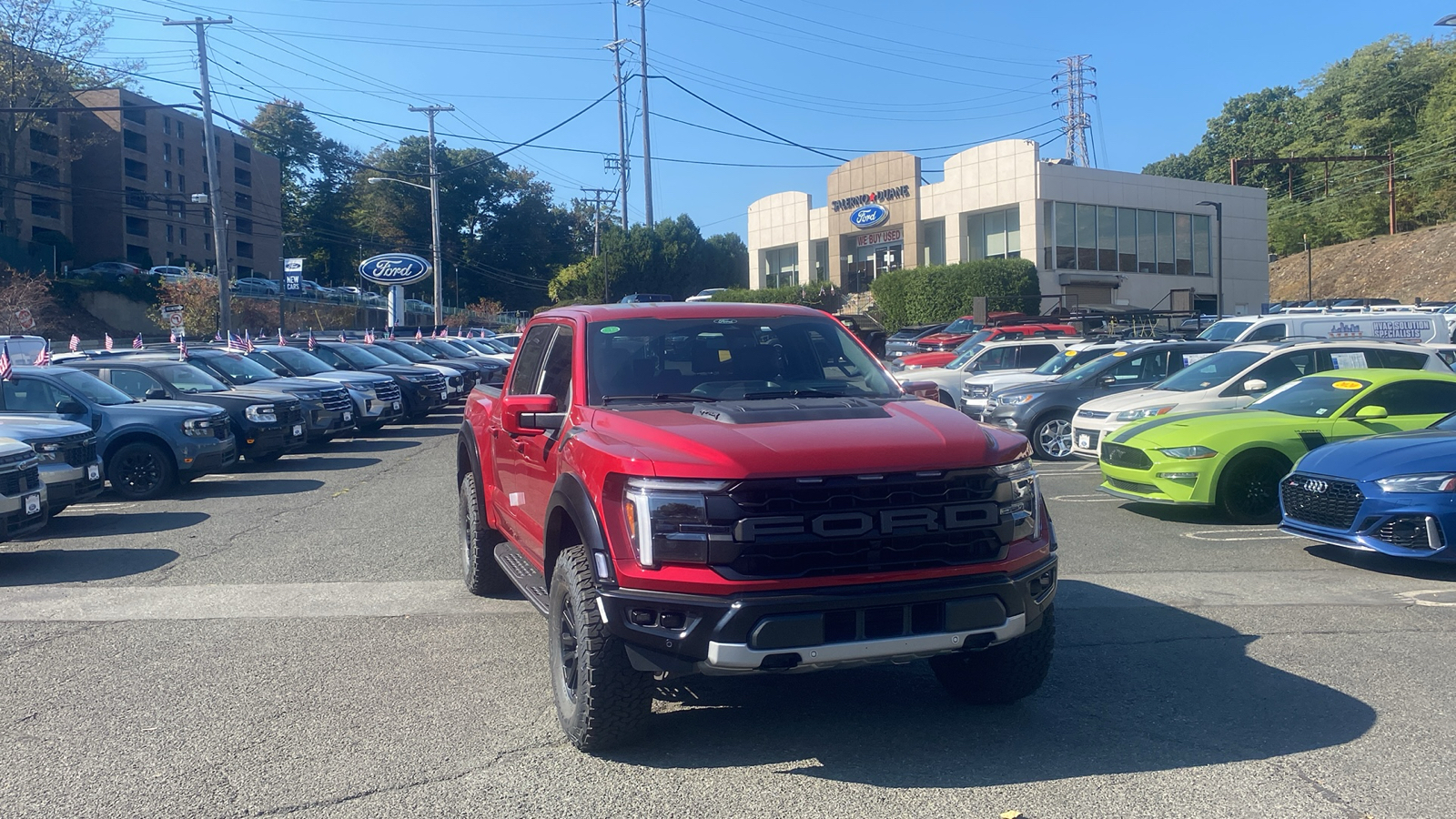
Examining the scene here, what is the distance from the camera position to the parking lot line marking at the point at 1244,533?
9258mm

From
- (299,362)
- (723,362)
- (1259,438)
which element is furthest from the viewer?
(299,362)

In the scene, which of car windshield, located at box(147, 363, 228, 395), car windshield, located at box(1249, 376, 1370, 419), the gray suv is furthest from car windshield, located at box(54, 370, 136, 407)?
car windshield, located at box(1249, 376, 1370, 419)

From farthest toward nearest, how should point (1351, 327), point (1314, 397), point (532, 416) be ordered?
point (1351, 327) → point (1314, 397) → point (532, 416)

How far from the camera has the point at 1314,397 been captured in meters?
10.3

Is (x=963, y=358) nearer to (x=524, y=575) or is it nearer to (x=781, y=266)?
(x=524, y=575)

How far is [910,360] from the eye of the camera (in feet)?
83.7

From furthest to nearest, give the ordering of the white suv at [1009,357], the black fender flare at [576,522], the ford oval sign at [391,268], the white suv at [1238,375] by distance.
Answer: the ford oval sign at [391,268] → the white suv at [1009,357] → the white suv at [1238,375] → the black fender flare at [576,522]

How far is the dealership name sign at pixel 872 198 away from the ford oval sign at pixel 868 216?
349mm

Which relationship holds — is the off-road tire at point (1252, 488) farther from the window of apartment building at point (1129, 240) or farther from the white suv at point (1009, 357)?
the window of apartment building at point (1129, 240)

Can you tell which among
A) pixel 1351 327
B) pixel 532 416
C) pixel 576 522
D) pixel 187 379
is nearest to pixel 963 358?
pixel 1351 327

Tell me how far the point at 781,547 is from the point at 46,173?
247 feet

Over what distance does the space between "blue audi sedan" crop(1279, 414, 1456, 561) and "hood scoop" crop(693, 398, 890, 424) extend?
4619 mm

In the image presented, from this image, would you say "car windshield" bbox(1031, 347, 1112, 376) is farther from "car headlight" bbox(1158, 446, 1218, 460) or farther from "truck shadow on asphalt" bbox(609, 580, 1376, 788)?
"truck shadow on asphalt" bbox(609, 580, 1376, 788)

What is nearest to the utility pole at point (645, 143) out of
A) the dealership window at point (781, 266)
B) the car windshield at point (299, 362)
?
the dealership window at point (781, 266)
